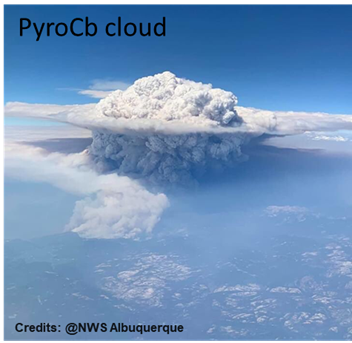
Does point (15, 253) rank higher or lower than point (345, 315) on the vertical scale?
higher

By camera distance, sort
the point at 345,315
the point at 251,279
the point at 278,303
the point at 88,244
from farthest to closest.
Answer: the point at 88,244
the point at 251,279
the point at 278,303
the point at 345,315

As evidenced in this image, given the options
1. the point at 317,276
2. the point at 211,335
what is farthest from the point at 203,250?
the point at 211,335

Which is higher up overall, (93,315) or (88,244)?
(88,244)

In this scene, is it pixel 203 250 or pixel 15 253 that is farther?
pixel 203 250

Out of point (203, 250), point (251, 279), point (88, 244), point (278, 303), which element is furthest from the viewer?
point (203, 250)

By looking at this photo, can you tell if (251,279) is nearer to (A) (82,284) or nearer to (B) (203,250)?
(B) (203,250)

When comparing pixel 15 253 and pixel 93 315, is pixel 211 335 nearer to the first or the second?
pixel 93 315

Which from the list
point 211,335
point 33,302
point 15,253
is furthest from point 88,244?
point 211,335

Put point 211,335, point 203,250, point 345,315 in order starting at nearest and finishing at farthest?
point 211,335 < point 345,315 < point 203,250

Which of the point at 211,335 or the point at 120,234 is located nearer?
the point at 211,335
